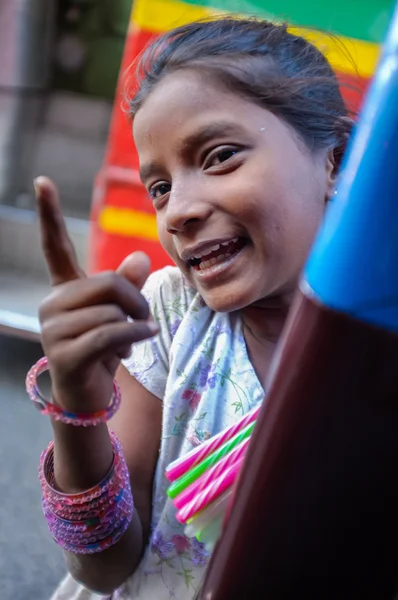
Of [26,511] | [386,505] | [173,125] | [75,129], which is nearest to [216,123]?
[173,125]

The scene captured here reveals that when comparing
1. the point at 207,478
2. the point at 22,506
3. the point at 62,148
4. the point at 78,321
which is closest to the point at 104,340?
the point at 78,321

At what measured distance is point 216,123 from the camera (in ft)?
1.73

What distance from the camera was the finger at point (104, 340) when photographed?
351 millimetres

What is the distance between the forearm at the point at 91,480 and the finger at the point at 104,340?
0.29 feet

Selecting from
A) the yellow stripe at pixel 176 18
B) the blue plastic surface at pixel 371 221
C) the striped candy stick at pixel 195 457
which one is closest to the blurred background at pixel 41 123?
the yellow stripe at pixel 176 18

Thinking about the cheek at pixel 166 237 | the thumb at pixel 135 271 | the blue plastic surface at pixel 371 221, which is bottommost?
the cheek at pixel 166 237

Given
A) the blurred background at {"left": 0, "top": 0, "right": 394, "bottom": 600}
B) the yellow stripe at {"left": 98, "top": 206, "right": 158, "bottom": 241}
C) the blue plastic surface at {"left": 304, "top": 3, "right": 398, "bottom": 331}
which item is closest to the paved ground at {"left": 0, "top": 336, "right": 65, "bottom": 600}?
the blurred background at {"left": 0, "top": 0, "right": 394, "bottom": 600}

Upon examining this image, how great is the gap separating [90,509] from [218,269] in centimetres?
24

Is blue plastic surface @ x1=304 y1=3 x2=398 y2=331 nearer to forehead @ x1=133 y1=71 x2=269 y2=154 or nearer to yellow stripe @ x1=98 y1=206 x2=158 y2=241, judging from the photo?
forehead @ x1=133 y1=71 x2=269 y2=154

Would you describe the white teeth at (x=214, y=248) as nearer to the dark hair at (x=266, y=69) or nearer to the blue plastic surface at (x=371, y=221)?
the dark hair at (x=266, y=69)

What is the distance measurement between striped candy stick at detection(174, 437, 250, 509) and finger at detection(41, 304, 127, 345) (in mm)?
128

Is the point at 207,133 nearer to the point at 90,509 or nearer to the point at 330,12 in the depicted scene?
the point at 90,509

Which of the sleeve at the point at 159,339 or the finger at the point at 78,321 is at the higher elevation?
the finger at the point at 78,321

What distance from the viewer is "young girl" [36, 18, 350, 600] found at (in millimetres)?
513
